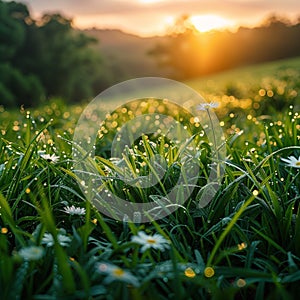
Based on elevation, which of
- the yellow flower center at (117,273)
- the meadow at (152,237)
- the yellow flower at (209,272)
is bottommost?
the yellow flower at (209,272)

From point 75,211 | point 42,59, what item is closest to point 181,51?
point 42,59

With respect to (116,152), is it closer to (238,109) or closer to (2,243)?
(2,243)

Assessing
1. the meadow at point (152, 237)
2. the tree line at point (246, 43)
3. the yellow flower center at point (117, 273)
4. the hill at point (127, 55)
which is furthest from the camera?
the hill at point (127, 55)

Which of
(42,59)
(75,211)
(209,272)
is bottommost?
(209,272)

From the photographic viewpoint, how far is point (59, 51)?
20875 mm

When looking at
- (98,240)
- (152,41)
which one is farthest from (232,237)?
(152,41)

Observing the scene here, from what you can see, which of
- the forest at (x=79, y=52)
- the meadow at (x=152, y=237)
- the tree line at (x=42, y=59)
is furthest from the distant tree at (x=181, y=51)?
the meadow at (x=152, y=237)

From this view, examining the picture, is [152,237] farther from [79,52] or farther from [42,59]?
[79,52]

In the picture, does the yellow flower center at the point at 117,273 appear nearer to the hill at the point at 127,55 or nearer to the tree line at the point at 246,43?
the tree line at the point at 246,43

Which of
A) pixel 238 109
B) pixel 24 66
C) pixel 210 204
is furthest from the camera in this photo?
pixel 24 66

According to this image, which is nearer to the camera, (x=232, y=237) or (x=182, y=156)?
(x=232, y=237)

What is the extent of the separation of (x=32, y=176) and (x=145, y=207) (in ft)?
1.50

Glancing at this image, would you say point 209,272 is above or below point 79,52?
below

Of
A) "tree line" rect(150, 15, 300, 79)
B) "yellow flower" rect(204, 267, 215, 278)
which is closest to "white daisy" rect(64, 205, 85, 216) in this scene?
"yellow flower" rect(204, 267, 215, 278)
